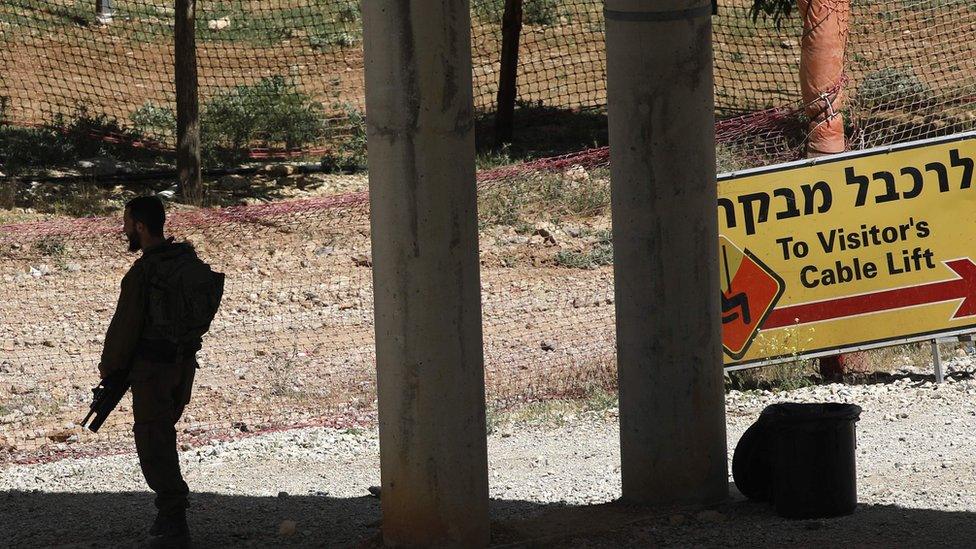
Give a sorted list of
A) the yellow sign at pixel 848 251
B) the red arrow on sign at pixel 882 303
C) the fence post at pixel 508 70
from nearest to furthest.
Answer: the yellow sign at pixel 848 251 → the red arrow on sign at pixel 882 303 → the fence post at pixel 508 70

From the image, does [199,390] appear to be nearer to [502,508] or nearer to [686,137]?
[502,508]

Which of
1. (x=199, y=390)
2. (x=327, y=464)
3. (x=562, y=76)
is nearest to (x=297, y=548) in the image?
(x=327, y=464)

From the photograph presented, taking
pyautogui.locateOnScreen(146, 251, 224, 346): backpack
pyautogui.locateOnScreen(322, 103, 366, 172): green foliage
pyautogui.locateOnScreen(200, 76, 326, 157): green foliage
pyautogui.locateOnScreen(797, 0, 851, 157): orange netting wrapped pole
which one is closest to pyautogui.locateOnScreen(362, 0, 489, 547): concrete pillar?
pyautogui.locateOnScreen(146, 251, 224, 346): backpack

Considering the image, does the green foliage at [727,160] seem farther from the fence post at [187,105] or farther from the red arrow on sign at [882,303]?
the fence post at [187,105]

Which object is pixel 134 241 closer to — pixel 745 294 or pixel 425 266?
pixel 425 266

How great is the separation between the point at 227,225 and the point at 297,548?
28.7ft

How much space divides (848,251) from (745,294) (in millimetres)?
749

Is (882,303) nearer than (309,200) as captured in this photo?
Yes

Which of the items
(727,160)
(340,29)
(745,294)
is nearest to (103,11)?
(340,29)

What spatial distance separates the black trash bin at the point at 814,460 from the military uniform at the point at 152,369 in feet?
9.32

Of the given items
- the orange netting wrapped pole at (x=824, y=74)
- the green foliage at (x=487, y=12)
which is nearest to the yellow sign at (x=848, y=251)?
the orange netting wrapped pole at (x=824, y=74)

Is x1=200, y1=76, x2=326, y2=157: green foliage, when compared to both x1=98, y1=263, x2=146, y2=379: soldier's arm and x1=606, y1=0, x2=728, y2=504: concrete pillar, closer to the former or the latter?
x1=98, y1=263, x2=146, y2=379: soldier's arm

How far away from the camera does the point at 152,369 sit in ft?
19.4

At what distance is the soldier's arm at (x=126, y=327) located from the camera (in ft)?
19.0
